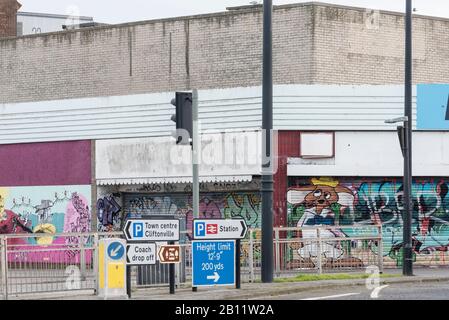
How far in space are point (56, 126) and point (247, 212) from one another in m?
7.29

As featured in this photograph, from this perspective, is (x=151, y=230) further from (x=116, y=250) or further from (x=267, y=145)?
(x=267, y=145)

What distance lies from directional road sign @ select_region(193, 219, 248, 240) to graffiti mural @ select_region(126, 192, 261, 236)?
9080mm

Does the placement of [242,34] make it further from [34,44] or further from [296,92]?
[34,44]

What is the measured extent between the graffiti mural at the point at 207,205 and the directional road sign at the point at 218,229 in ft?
29.8

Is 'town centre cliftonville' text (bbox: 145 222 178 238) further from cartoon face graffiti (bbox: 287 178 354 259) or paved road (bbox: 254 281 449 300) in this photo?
cartoon face graffiti (bbox: 287 178 354 259)

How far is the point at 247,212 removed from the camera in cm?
3128

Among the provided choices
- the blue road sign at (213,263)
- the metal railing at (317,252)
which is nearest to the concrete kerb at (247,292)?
the blue road sign at (213,263)

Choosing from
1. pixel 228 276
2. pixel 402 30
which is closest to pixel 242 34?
pixel 402 30

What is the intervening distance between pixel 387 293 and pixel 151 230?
4.74m

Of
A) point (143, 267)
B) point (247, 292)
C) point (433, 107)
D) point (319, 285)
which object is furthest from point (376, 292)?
point (433, 107)

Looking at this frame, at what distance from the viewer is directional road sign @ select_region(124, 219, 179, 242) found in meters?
19.9

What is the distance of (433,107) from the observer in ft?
101

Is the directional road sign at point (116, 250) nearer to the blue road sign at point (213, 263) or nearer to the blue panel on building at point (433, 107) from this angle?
the blue road sign at point (213, 263)

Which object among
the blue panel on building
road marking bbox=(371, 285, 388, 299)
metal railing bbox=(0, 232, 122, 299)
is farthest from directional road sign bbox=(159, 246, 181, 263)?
the blue panel on building
